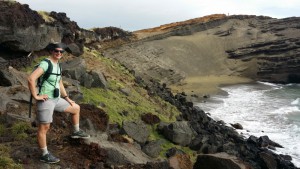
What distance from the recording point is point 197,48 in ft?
269

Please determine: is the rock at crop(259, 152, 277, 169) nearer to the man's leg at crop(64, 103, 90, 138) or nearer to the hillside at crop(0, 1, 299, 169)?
the hillside at crop(0, 1, 299, 169)

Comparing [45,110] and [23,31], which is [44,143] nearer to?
[45,110]

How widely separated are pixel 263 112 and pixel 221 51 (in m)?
42.4

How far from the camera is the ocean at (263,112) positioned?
104 feet

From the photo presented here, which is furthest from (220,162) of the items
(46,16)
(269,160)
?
(46,16)

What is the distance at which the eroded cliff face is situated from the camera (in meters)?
68.2

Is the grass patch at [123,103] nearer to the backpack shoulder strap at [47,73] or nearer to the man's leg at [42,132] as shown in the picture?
the man's leg at [42,132]

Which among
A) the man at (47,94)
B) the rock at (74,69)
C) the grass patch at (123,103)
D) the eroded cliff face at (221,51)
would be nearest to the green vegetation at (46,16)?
the grass patch at (123,103)

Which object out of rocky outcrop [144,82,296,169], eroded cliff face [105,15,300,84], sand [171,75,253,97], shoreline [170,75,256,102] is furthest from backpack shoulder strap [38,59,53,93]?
eroded cliff face [105,15,300,84]

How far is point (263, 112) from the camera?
42062mm

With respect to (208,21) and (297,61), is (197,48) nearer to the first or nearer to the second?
(208,21)

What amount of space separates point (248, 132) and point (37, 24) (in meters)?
19.6

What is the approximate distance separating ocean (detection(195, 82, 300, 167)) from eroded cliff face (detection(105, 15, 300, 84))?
1215 centimetres

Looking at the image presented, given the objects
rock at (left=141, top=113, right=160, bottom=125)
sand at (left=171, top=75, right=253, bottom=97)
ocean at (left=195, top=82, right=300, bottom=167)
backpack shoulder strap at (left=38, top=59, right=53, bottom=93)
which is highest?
backpack shoulder strap at (left=38, top=59, right=53, bottom=93)
